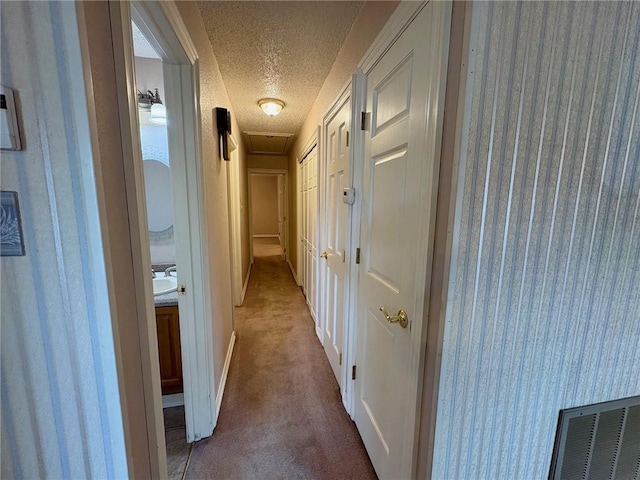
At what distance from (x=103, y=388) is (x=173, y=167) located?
105 centimetres

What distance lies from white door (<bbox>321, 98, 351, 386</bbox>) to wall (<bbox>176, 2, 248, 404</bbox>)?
836mm

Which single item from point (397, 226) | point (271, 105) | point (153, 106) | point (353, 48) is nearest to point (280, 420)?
point (397, 226)

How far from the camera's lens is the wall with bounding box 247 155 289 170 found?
551 centimetres

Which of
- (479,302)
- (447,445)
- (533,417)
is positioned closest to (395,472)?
(447,445)

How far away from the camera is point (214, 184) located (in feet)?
6.06

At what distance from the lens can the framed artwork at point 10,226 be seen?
1.77 ft

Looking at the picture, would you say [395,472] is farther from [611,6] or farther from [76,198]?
[611,6]

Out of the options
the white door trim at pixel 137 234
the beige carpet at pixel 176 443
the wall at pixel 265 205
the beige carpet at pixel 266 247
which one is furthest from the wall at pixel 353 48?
the wall at pixel 265 205

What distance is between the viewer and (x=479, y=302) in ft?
2.83

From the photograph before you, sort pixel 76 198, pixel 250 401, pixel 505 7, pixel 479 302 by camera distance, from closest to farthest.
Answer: pixel 76 198
pixel 505 7
pixel 479 302
pixel 250 401

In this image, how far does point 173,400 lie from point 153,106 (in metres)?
1.96

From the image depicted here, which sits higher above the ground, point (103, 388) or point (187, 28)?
point (187, 28)

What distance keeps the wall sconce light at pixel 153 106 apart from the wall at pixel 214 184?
1.16 feet

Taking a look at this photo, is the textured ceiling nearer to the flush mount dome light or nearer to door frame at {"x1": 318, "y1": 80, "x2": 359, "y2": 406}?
the flush mount dome light
